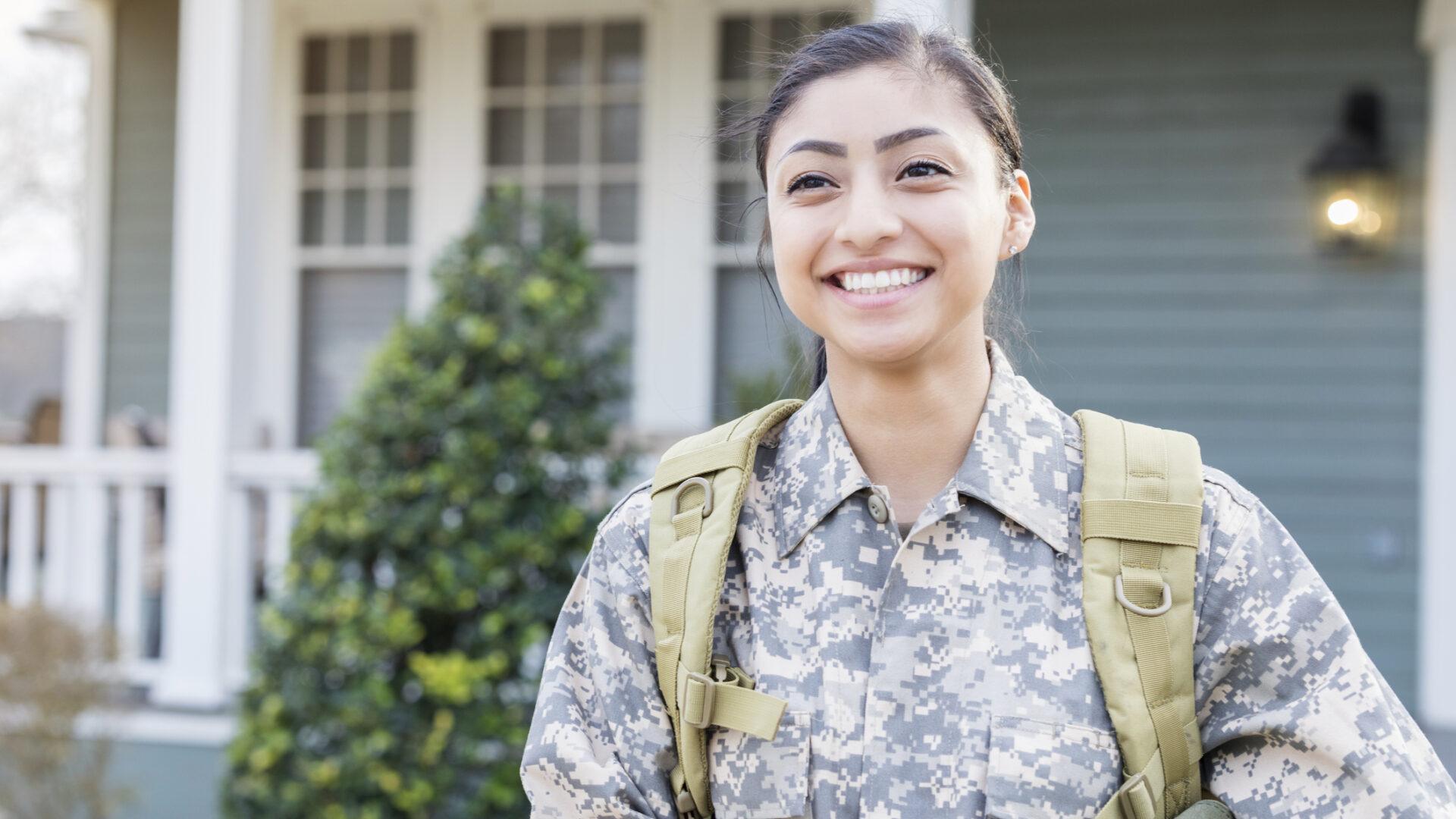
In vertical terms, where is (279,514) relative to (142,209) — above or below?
below

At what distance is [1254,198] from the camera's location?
5305 mm

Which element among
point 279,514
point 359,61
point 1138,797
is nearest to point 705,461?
point 1138,797

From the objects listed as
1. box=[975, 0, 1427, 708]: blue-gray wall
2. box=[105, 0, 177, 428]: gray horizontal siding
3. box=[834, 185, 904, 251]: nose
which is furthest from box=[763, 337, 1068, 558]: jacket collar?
box=[105, 0, 177, 428]: gray horizontal siding

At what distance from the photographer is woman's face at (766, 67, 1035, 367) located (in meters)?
1.30

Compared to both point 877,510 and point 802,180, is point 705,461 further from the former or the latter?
point 802,180

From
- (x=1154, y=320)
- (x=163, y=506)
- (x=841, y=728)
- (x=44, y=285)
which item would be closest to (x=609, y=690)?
(x=841, y=728)

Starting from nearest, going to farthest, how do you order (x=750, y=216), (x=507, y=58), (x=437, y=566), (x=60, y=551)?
(x=437, y=566), (x=60, y=551), (x=750, y=216), (x=507, y=58)

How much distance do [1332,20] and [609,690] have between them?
4.99 m

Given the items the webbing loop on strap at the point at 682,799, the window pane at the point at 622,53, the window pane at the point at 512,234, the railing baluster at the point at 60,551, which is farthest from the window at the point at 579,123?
the webbing loop on strap at the point at 682,799

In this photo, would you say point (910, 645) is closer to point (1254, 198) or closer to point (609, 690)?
Answer: point (609, 690)

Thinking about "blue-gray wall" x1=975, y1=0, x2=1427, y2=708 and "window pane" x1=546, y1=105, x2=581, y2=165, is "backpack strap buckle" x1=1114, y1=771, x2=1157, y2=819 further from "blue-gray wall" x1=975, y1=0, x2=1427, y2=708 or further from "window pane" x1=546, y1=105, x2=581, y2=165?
"window pane" x1=546, y1=105, x2=581, y2=165

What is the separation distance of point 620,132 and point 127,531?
2.75 m

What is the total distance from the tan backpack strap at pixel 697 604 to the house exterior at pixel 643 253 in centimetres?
324

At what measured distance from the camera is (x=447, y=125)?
615 centimetres
